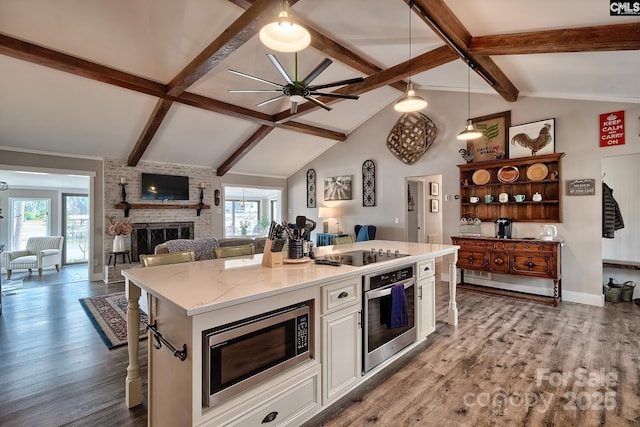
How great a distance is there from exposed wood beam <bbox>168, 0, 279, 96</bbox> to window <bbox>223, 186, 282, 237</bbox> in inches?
258

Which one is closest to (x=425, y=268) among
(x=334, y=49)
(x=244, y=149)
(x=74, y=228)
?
(x=334, y=49)

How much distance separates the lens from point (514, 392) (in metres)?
2.25

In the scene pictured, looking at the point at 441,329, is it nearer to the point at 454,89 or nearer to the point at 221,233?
the point at 454,89

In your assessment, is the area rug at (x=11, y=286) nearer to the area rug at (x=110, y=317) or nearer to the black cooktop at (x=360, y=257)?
the area rug at (x=110, y=317)

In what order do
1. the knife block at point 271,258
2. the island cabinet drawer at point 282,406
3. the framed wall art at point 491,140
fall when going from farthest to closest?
the framed wall art at point 491,140
the knife block at point 271,258
the island cabinet drawer at point 282,406

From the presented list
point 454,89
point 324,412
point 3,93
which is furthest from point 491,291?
point 3,93

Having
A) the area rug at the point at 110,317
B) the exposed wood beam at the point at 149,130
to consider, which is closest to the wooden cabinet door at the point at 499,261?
the area rug at the point at 110,317

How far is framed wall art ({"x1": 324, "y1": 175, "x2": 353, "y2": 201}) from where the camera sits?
7.67 meters

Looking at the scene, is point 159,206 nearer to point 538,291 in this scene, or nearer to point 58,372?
point 58,372

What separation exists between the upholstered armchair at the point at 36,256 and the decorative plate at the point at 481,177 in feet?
29.2

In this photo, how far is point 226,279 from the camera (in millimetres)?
1831

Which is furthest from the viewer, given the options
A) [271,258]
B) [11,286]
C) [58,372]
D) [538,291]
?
[11,286]

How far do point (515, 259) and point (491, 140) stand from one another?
2.05 m

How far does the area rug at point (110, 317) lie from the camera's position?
322 centimetres
